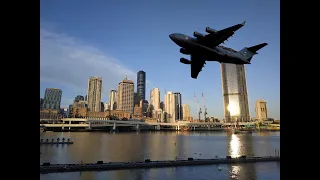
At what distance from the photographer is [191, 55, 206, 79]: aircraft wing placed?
33656mm

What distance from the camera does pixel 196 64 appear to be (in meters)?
34.7

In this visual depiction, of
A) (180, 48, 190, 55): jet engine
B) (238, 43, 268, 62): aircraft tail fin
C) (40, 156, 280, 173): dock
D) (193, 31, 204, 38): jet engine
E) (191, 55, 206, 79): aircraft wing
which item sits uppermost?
(193, 31, 204, 38): jet engine

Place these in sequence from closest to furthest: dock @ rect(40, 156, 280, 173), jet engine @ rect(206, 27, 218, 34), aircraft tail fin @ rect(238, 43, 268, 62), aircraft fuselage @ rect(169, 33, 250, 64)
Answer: jet engine @ rect(206, 27, 218, 34)
aircraft fuselage @ rect(169, 33, 250, 64)
aircraft tail fin @ rect(238, 43, 268, 62)
dock @ rect(40, 156, 280, 173)

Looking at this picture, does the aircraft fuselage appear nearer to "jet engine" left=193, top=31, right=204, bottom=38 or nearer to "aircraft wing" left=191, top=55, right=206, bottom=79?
"jet engine" left=193, top=31, right=204, bottom=38

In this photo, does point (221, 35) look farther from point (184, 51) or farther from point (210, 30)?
point (184, 51)

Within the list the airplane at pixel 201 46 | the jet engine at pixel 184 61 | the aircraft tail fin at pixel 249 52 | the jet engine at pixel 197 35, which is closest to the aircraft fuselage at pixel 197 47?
the airplane at pixel 201 46

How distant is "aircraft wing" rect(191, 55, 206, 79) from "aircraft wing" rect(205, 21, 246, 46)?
285cm

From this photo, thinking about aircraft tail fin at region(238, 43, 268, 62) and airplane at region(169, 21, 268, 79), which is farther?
aircraft tail fin at region(238, 43, 268, 62)

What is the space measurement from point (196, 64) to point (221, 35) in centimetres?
544

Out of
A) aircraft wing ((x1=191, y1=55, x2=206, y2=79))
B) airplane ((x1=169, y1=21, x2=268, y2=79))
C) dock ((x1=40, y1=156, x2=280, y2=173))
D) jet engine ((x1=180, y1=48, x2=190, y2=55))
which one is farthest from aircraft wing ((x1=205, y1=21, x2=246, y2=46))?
dock ((x1=40, y1=156, x2=280, y2=173))

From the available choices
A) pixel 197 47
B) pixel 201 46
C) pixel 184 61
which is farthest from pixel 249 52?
pixel 184 61

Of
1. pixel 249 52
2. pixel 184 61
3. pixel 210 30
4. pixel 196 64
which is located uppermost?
pixel 210 30

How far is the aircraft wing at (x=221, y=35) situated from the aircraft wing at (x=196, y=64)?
2853 mm
